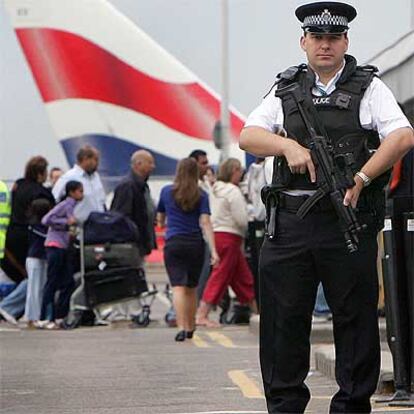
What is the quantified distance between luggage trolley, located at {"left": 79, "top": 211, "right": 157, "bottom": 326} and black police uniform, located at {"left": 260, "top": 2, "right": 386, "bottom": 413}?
27.4 ft

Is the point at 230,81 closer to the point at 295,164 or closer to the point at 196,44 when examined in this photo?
the point at 196,44

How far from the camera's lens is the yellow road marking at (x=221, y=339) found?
12690 mm

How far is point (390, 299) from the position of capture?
8.20 metres

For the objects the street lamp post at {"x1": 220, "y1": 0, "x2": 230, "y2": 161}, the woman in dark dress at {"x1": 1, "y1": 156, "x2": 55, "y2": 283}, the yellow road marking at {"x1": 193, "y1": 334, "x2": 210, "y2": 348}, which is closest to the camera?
the yellow road marking at {"x1": 193, "y1": 334, "x2": 210, "y2": 348}

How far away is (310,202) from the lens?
6.41m

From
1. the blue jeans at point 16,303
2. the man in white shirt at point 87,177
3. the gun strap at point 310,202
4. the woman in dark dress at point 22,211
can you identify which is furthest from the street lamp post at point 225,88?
the gun strap at point 310,202

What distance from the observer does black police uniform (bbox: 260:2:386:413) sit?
6.44 m

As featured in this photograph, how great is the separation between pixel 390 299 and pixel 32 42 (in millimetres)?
19897

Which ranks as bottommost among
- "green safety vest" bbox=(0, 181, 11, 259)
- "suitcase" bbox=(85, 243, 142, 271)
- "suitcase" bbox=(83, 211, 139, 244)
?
"suitcase" bbox=(85, 243, 142, 271)

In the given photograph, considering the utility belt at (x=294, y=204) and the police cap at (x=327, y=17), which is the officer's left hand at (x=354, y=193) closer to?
the utility belt at (x=294, y=204)

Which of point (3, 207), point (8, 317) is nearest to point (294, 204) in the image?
point (3, 207)

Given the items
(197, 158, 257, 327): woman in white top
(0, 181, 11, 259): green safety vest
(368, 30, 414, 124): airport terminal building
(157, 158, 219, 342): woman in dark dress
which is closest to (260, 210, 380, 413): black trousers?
(368, 30, 414, 124): airport terminal building

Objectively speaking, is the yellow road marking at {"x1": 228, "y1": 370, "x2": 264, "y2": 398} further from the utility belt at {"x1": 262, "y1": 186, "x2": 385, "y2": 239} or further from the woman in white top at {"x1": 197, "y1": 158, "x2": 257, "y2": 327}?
the woman in white top at {"x1": 197, "y1": 158, "x2": 257, "y2": 327}

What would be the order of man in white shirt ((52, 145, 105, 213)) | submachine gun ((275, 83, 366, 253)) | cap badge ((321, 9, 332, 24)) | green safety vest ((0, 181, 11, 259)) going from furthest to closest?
man in white shirt ((52, 145, 105, 213)) → green safety vest ((0, 181, 11, 259)) → cap badge ((321, 9, 332, 24)) → submachine gun ((275, 83, 366, 253))
